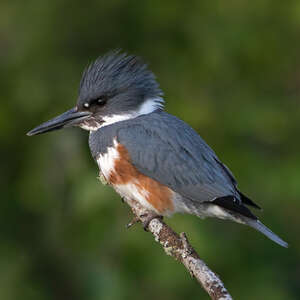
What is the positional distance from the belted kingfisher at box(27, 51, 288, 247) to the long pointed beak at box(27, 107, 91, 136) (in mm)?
63

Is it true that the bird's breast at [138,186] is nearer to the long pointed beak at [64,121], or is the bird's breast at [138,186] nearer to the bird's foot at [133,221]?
the bird's foot at [133,221]

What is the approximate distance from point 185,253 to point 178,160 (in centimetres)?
68

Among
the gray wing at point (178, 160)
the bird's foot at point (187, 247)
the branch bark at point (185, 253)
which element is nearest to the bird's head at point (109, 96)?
the gray wing at point (178, 160)

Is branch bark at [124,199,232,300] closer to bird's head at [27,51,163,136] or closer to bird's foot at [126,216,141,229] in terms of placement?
bird's foot at [126,216,141,229]

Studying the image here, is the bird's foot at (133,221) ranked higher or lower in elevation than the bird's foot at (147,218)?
lower

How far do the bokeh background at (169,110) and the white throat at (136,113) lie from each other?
0.92 ft

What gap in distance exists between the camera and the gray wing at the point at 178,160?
10.9 ft

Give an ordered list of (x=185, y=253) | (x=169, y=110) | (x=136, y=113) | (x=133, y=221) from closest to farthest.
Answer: (x=185, y=253), (x=133, y=221), (x=136, y=113), (x=169, y=110)

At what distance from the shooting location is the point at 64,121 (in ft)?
12.0

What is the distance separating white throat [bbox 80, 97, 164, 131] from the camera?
3.62 metres

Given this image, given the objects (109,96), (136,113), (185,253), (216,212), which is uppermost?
(109,96)

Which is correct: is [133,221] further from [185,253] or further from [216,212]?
[185,253]

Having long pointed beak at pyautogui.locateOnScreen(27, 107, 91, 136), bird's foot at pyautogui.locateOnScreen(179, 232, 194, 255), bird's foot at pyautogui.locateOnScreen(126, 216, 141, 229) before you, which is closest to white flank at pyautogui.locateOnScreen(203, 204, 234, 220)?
bird's foot at pyautogui.locateOnScreen(126, 216, 141, 229)

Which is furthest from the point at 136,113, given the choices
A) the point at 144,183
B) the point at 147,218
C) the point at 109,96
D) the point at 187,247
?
the point at 187,247
